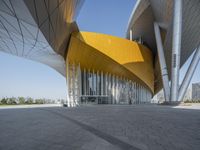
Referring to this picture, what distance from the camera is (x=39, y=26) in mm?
12094

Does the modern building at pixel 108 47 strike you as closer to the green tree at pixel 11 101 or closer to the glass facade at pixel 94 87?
the glass facade at pixel 94 87

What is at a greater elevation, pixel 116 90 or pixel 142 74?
pixel 142 74

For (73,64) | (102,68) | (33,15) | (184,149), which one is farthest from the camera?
(102,68)

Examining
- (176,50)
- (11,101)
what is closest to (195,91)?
(176,50)

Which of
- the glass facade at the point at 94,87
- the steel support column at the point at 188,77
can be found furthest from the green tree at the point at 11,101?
the steel support column at the point at 188,77

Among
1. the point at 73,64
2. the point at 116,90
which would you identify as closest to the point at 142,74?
the point at 116,90

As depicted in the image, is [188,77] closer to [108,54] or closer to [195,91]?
[108,54]

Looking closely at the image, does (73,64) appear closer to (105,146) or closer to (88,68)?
(88,68)

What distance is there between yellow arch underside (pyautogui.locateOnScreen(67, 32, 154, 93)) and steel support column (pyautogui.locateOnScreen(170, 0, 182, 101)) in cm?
968

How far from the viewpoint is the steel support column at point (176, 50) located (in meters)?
21.8

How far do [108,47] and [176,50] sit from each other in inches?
394

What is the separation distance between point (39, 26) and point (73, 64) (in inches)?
712

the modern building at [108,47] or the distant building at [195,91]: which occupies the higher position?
the modern building at [108,47]

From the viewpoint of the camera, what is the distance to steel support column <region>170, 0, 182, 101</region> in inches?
857
